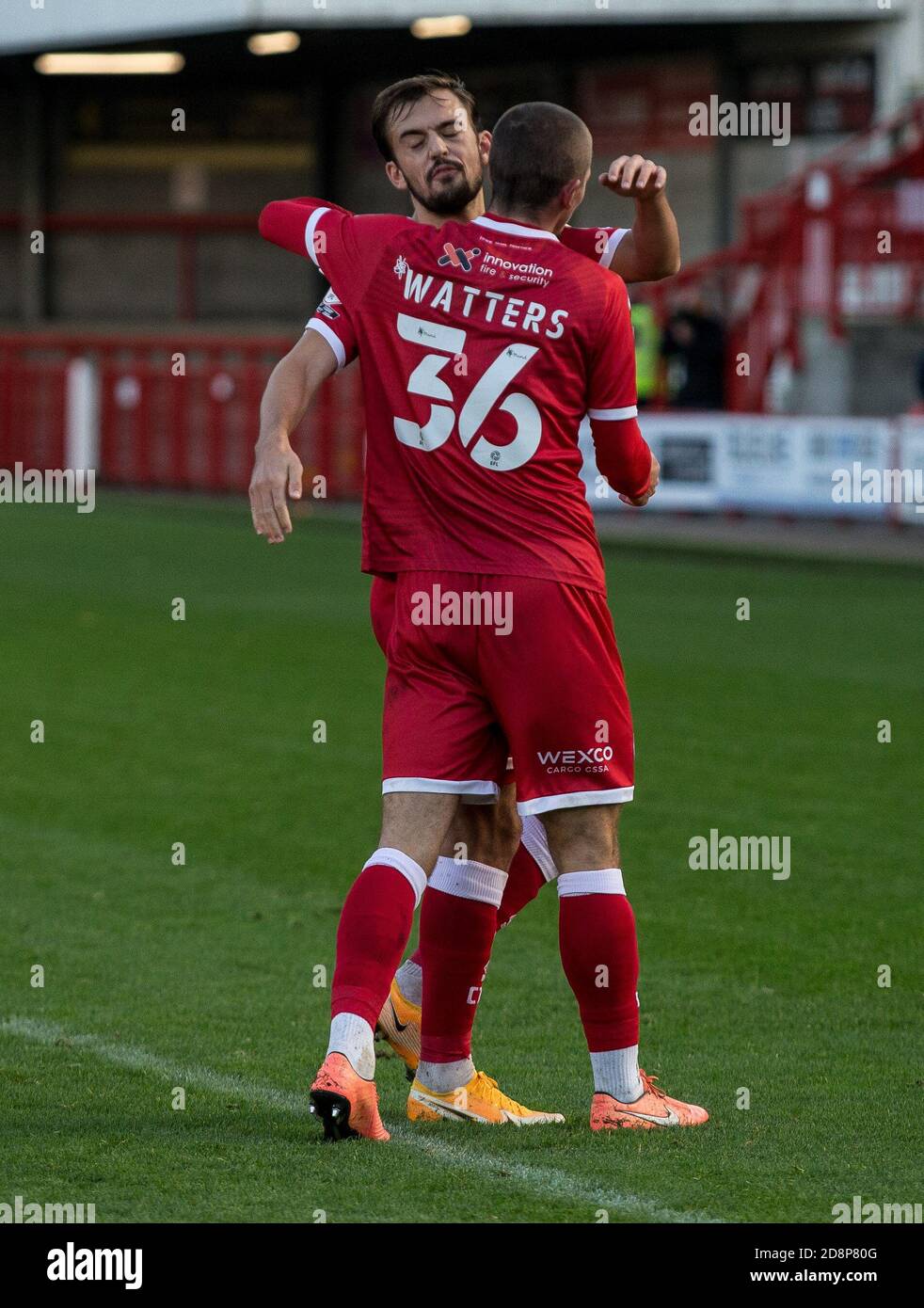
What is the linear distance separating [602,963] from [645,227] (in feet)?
4.96

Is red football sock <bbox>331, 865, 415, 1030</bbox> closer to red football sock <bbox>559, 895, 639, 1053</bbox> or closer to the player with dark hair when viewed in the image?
the player with dark hair

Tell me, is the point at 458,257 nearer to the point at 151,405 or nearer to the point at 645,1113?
the point at 645,1113

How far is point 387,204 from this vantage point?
33000 millimetres

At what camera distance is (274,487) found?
4297mm

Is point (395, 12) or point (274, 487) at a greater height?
point (395, 12)

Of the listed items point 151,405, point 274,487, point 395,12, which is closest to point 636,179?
point 274,487

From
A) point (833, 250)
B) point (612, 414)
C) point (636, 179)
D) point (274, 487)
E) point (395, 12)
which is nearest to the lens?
point (274, 487)

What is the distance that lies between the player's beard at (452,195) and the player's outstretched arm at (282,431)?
369mm

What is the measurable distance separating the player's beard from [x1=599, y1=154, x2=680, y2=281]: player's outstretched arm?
10.4 inches

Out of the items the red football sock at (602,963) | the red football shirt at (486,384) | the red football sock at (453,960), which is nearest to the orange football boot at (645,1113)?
the red football sock at (602,963)

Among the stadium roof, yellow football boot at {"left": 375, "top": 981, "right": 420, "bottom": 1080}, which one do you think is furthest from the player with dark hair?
the stadium roof

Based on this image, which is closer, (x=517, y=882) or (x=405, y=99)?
(x=405, y=99)

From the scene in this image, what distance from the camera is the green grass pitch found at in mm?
4270
